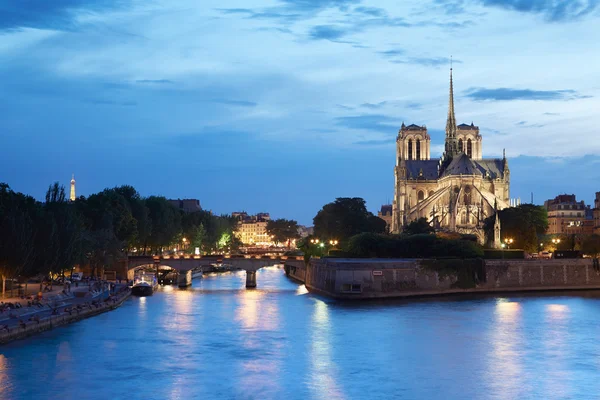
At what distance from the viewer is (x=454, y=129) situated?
5561 inches

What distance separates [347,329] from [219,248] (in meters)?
97.3

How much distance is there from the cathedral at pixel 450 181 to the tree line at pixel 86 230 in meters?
29.5

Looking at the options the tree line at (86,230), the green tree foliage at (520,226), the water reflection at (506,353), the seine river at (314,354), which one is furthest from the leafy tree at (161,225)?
the water reflection at (506,353)

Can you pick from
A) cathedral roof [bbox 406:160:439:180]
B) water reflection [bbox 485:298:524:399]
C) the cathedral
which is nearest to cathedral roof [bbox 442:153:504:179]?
the cathedral

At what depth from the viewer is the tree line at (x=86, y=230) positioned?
165 feet

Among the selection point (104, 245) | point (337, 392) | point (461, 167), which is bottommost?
point (337, 392)

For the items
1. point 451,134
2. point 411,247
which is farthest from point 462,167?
point 411,247

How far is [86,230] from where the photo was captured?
75.4 meters

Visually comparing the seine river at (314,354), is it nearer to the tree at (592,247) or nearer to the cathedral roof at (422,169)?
the tree at (592,247)

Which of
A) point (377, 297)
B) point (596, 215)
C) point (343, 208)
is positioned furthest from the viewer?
point (596, 215)

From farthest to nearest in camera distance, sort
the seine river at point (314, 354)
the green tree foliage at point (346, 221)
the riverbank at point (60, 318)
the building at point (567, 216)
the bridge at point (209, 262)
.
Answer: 1. the building at point (567, 216)
2. the green tree foliage at point (346, 221)
3. the bridge at point (209, 262)
4. the riverbank at point (60, 318)
5. the seine river at point (314, 354)

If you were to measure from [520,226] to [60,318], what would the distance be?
64618 mm

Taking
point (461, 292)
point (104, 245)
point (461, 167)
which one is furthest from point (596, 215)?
point (104, 245)

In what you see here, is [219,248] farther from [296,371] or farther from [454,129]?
[296,371]
